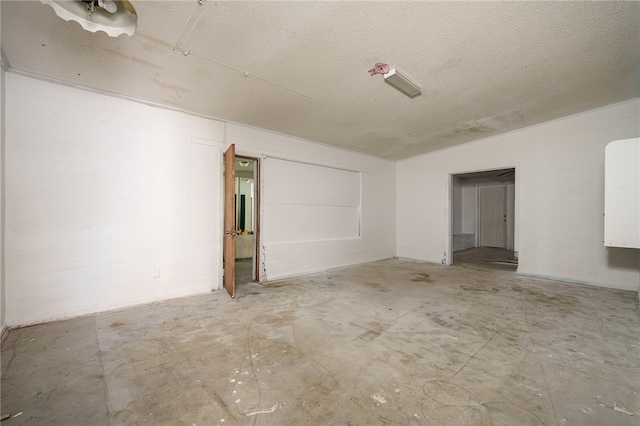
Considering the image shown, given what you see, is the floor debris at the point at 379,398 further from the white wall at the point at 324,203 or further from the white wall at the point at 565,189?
the white wall at the point at 565,189

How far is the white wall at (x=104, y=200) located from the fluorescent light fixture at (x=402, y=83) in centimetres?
251

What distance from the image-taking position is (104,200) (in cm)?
308

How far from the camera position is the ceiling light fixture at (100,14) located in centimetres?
171

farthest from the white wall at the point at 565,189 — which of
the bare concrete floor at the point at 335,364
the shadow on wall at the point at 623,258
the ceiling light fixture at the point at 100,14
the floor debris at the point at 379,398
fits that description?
the ceiling light fixture at the point at 100,14

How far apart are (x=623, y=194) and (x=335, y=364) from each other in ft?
13.3

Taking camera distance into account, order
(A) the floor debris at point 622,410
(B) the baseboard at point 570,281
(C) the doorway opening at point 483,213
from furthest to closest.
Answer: (C) the doorway opening at point 483,213 < (B) the baseboard at point 570,281 < (A) the floor debris at point 622,410

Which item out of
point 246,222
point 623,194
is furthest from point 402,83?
point 246,222

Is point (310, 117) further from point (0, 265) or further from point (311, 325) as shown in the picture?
point (0, 265)

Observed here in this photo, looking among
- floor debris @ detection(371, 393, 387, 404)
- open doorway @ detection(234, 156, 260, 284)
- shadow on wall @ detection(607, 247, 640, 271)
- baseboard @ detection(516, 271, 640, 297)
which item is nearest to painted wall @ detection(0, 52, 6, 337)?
open doorway @ detection(234, 156, 260, 284)

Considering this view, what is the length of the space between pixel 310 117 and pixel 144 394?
147 inches

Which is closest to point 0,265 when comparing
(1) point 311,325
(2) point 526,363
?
(1) point 311,325

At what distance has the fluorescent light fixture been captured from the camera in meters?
2.76

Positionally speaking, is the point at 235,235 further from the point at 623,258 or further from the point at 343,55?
the point at 623,258

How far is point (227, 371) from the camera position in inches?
74.2
